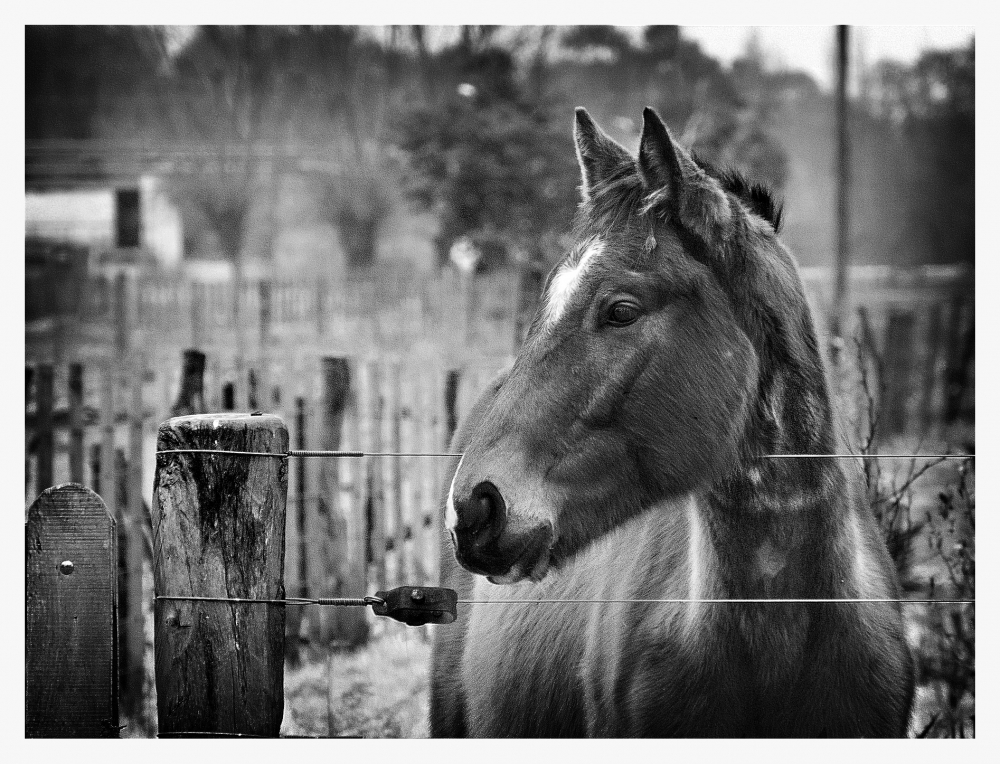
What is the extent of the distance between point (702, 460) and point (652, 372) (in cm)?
26

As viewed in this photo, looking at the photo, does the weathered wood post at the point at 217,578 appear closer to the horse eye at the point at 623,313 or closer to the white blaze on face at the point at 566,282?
the white blaze on face at the point at 566,282

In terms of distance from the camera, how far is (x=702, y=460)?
2230 mm

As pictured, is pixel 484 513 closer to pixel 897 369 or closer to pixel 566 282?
pixel 566 282

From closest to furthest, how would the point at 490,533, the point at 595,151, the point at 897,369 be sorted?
the point at 490,533, the point at 595,151, the point at 897,369


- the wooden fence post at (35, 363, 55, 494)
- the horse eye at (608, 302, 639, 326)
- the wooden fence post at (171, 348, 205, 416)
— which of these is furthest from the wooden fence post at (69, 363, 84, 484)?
the horse eye at (608, 302, 639, 326)

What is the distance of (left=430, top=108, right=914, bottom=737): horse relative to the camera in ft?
7.18

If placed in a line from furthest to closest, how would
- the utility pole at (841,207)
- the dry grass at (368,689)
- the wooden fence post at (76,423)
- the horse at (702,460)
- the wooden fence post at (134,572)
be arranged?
the utility pole at (841,207)
the wooden fence post at (76,423)
the wooden fence post at (134,572)
the dry grass at (368,689)
the horse at (702,460)

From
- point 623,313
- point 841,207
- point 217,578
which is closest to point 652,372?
point 623,313

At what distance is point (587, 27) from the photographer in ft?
22.5

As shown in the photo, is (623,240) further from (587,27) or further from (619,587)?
(587,27)

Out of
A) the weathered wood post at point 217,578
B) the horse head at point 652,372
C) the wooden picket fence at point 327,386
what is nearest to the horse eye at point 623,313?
the horse head at point 652,372

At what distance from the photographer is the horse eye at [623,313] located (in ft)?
7.32

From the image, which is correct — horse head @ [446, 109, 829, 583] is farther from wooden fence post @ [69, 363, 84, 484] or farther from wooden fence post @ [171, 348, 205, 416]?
wooden fence post @ [69, 363, 84, 484]

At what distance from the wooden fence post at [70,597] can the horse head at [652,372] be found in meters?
1.01
